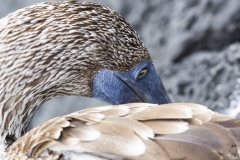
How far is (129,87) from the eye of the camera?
A: 101 inches

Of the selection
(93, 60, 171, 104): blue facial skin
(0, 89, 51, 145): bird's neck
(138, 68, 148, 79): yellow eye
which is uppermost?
(138, 68, 148, 79): yellow eye

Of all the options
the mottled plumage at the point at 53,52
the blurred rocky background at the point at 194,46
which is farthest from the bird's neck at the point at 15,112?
the blurred rocky background at the point at 194,46

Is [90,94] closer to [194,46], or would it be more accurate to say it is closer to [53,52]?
[53,52]

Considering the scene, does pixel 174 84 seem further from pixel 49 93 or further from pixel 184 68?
pixel 49 93

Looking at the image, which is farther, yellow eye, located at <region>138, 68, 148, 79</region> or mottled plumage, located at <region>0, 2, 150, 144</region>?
yellow eye, located at <region>138, 68, 148, 79</region>

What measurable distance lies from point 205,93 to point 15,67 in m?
1.57

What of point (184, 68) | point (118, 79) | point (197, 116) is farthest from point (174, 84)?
point (197, 116)

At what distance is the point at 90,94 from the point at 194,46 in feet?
4.80

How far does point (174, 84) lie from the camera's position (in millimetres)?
3648

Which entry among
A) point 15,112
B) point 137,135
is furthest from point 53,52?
point 137,135

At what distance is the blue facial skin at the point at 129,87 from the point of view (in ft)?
8.18

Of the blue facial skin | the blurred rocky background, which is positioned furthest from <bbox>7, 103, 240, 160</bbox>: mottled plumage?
the blurred rocky background

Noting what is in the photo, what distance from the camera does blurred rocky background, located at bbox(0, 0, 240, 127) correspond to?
3.49 m

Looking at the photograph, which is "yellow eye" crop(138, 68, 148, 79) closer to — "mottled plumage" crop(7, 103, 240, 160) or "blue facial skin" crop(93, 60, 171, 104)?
"blue facial skin" crop(93, 60, 171, 104)
